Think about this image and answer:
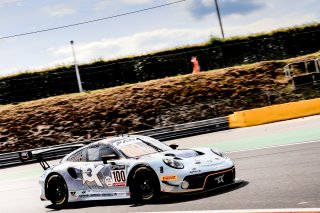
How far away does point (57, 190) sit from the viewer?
408 inches

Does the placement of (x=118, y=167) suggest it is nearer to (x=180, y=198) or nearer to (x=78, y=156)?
(x=180, y=198)

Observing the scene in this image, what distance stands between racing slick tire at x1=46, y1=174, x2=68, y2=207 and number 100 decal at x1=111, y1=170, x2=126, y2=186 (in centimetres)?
155

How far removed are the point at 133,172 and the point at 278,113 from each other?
14400mm

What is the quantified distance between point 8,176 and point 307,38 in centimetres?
Result: 2418

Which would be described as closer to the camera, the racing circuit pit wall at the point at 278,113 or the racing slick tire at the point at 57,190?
the racing slick tire at the point at 57,190

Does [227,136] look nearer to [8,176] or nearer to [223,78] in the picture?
[8,176]

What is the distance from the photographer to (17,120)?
3036 centimetres

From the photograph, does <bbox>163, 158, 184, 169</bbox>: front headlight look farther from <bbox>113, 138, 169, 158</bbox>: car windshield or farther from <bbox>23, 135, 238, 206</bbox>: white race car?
<bbox>113, 138, 169, 158</bbox>: car windshield

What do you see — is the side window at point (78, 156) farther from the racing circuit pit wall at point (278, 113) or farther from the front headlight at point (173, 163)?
the racing circuit pit wall at point (278, 113)

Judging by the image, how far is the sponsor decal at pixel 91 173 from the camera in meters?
9.45

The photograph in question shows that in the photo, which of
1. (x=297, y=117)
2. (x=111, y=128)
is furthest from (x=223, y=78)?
(x=297, y=117)

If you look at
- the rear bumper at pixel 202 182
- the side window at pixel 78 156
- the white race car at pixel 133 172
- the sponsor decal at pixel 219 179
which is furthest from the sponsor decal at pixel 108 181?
the sponsor decal at pixel 219 179

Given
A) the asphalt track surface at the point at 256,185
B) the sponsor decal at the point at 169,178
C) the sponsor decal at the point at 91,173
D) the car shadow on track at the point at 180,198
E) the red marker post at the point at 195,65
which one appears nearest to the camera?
the asphalt track surface at the point at 256,185

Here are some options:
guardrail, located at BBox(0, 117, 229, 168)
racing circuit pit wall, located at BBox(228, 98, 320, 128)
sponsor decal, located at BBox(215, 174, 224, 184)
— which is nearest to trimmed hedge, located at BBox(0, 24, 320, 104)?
guardrail, located at BBox(0, 117, 229, 168)
